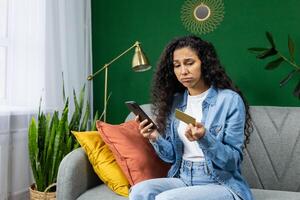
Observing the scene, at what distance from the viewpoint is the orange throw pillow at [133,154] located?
1.80m

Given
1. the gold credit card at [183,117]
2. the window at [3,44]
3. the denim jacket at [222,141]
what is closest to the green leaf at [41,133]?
the window at [3,44]

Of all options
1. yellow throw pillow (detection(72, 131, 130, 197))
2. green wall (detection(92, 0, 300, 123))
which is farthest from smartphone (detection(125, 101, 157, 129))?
green wall (detection(92, 0, 300, 123))

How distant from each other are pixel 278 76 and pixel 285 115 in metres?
0.53

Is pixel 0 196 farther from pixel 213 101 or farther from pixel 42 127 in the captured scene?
pixel 213 101

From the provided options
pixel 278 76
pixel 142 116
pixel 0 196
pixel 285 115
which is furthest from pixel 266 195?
pixel 0 196

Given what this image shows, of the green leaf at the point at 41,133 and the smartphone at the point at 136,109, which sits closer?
the smartphone at the point at 136,109

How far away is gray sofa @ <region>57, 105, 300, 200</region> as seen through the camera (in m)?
1.88

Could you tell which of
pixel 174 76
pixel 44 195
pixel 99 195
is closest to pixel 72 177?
pixel 99 195

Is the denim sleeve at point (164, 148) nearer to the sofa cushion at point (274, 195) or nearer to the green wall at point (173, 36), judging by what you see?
the sofa cushion at point (274, 195)

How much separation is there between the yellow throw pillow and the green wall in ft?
3.66

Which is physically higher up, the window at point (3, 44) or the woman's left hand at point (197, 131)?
the window at point (3, 44)

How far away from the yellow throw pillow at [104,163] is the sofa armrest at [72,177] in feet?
0.19

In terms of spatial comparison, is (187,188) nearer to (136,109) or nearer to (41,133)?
(136,109)

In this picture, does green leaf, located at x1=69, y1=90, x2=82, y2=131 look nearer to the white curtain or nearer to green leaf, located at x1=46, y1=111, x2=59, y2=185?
green leaf, located at x1=46, y1=111, x2=59, y2=185
